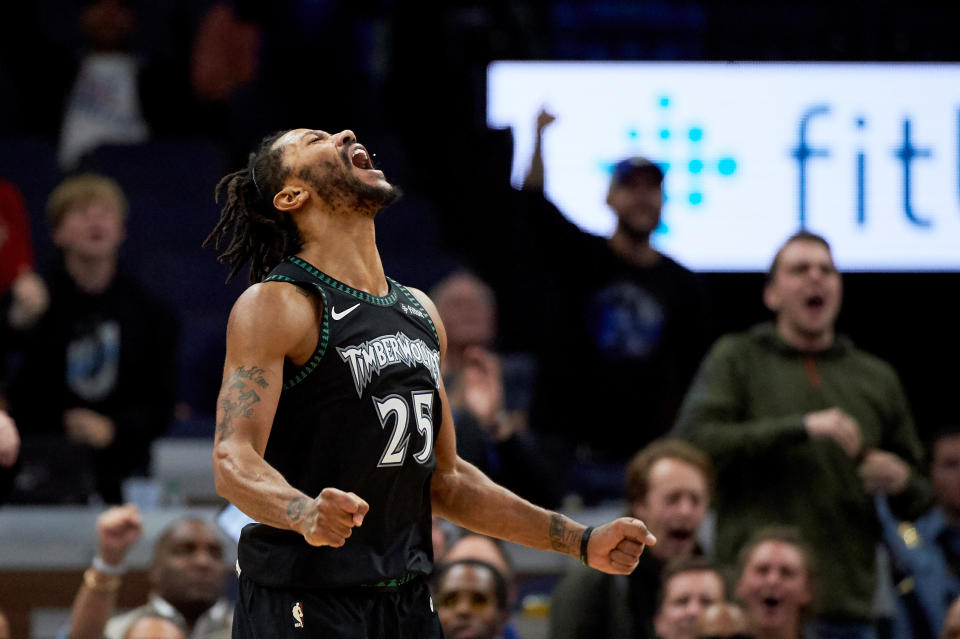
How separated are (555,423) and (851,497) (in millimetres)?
1486

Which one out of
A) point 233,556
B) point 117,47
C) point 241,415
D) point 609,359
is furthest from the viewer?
point 117,47

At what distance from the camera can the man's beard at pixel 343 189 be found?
3.42 metres

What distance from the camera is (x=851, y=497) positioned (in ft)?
18.8

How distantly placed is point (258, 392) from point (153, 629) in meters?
2.28

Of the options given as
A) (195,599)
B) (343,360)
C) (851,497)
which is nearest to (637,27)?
(851,497)

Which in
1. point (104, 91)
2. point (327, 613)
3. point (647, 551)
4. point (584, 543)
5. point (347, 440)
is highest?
point (104, 91)

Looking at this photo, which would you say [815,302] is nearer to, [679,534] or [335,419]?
[679,534]

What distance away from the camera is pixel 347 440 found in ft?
10.9

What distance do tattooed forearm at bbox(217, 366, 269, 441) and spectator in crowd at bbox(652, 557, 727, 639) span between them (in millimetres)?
2407

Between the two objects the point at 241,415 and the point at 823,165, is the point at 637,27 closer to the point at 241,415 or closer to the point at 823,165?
the point at 823,165

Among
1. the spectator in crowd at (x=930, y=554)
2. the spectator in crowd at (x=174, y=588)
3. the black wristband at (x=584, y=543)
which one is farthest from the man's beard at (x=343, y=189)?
the spectator in crowd at (x=930, y=554)

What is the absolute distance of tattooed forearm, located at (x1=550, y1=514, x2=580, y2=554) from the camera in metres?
3.49

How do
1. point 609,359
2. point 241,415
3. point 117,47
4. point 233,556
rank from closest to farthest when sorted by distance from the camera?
point 241,415 → point 233,556 → point 609,359 → point 117,47

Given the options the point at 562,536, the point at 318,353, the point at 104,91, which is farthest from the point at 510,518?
the point at 104,91
